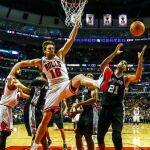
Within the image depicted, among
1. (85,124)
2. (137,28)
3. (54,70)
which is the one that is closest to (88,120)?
(85,124)

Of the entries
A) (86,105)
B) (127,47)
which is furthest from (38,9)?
(86,105)

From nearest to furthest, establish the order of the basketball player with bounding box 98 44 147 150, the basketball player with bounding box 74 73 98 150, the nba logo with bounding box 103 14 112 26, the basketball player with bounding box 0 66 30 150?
the basketball player with bounding box 0 66 30 150, the basketball player with bounding box 98 44 147 150, the basketball player with bounding box 74 73 98 150, the nba logo with bounding box 103 14 112 26

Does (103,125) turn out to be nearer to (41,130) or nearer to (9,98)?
(41,130)

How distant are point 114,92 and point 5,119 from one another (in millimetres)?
2302

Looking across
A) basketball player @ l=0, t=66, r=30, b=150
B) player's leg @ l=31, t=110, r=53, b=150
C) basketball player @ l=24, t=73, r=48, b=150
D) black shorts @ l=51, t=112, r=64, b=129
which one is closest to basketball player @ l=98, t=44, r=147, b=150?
player's leg @ l=31, t=110, r=53, b=150

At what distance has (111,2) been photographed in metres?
42.7

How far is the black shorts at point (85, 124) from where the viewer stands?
713cm

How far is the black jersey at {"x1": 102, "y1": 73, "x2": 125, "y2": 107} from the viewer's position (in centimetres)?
661

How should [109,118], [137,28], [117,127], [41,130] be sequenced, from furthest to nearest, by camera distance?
[137,28] → [109,118] → [117,127] → [41,130]

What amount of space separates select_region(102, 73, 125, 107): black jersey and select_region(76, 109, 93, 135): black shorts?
709mm

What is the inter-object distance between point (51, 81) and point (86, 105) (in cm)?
162

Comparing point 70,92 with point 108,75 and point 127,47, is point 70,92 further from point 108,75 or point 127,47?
point 127,47

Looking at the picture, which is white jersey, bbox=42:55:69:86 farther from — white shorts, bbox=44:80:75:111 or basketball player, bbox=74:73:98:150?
basketball player, bbox=74:73:98:150

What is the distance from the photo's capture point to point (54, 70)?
5.89m
